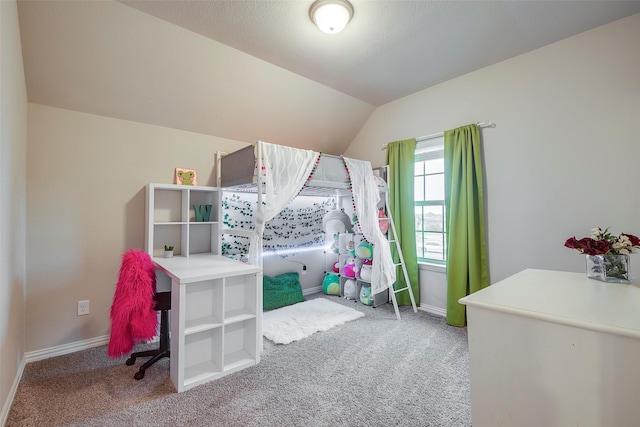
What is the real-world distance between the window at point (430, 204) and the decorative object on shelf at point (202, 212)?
99.0 inches

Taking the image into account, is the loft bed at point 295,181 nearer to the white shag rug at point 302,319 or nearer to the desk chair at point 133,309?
the white shag rug at point 302,319

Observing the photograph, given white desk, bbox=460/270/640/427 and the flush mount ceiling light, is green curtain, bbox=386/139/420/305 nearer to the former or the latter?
the flush mount ceiling light

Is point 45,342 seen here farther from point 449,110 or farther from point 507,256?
point 449,110

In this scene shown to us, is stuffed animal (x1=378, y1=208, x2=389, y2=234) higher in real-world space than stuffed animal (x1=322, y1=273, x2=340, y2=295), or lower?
higher

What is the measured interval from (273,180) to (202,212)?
1055 mm

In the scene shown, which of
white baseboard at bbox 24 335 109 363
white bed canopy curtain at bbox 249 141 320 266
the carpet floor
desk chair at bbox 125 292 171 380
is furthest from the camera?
white bed canopy curtain at bbox 249 141 320 266

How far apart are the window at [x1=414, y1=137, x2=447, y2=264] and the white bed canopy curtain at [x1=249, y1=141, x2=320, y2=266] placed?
1.67 metres

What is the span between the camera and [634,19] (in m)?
2.10

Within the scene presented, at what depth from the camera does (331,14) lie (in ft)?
6.38

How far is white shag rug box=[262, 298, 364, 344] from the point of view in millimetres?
2715

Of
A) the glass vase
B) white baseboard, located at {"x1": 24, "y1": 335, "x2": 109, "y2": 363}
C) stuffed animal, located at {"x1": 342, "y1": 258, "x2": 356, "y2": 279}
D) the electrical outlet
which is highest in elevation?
the glass vase

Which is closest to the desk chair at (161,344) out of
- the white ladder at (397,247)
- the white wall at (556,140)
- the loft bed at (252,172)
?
the loft bed at (252,172)

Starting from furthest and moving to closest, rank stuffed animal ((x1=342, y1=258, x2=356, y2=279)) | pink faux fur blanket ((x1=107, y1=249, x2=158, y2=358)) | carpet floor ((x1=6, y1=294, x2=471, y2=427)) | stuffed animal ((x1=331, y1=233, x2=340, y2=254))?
1. stuffed animal ((x1=331, y1=233, x2=340, y2=254))
2. stuffed animal ((x1=342, y1=258, x2=356, y2=279))
3. pink faux fur blanket ((x1=107, y1=249, x2=158, y2=358))
4. carpet floor ((x1=6, y1=294, x2=471, y2=427))

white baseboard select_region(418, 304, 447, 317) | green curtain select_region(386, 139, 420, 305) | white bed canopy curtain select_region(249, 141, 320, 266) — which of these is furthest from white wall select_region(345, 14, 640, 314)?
white bed canopy curtain select_region(249, 141, 320, 266)
